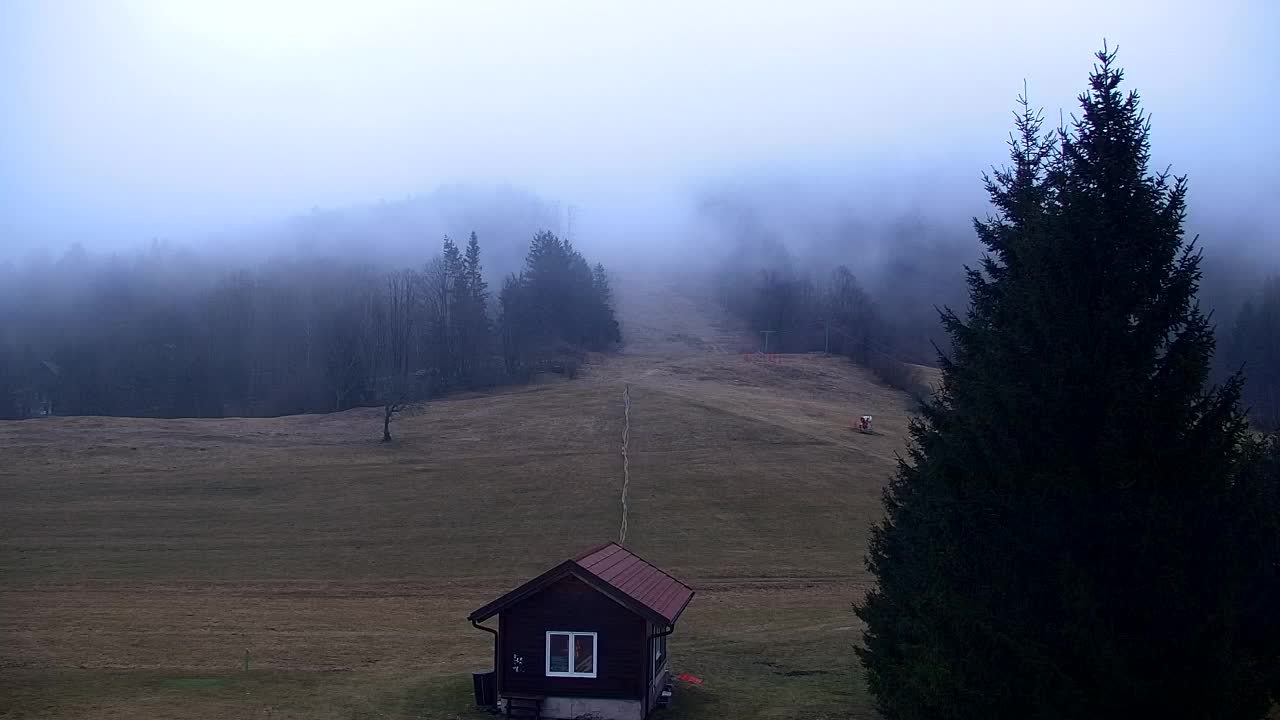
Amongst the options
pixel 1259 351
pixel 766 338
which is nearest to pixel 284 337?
pixel 766 338

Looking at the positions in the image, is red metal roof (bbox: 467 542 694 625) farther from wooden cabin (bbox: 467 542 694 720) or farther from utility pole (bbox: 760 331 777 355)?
utility pole (bbox: 760 331 777 355)

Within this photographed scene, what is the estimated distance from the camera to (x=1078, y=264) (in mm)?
11391

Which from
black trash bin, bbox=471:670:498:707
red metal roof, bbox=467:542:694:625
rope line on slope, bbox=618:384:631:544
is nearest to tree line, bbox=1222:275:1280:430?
rope line on slope, bbox=618:384:631:544

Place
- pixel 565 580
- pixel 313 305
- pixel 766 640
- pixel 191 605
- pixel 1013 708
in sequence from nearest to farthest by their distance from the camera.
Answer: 1. pixel 1013 708
2. pixel 565 580
3. pixel 766 640
4. pixel 191 605
5. pixel 313 305

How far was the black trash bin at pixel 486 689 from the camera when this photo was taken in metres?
22.6

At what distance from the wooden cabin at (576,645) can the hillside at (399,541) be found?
2.02 meters

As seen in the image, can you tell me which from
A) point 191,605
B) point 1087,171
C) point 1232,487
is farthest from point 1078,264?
point 191,605

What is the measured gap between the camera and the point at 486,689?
895 inches

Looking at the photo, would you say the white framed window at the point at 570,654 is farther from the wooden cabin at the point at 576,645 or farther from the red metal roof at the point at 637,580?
the red metal roof at the point at 637,580

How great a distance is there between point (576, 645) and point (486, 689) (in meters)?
2.56

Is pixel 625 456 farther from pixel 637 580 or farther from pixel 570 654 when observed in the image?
pixel 570 654

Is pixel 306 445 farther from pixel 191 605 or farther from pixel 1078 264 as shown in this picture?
pixel 1078 264

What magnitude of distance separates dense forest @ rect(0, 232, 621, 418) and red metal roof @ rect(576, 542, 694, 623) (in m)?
55.4

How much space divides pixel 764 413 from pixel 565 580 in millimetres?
53204
